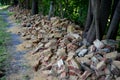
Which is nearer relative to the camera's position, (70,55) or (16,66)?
(70,55)

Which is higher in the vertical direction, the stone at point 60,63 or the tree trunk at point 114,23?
the tree trunk at point 114,23

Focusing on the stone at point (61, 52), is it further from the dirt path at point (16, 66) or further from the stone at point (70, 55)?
the dirt path at point (16, 66)

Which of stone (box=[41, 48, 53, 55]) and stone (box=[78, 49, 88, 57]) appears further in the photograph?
stone (box=[41, 48, 53, 55])

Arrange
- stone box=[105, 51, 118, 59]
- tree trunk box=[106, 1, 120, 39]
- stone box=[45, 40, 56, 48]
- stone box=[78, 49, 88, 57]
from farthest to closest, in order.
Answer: stone box=[45, 40, 56, 48] < tree trunk box=[106, 1, 120, 39] < stone box=[78, 49, 88, 57] < stone box=[105, 51, 118, 59]

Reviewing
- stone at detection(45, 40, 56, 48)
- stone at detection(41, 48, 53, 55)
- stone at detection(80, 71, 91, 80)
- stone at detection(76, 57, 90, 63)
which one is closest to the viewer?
stone at detection(80, 71, 91, 80)

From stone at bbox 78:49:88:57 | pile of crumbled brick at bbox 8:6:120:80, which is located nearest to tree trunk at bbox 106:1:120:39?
pile of crumbled brick at bbox 8:6:120:80

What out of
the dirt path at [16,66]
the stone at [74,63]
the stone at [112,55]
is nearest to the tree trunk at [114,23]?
the stone at [112,55]

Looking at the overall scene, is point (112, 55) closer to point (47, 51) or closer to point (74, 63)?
point (74, 63)

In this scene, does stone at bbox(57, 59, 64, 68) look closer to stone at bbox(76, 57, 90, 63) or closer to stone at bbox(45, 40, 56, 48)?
stone at bbox(76, 57, 90, 63)

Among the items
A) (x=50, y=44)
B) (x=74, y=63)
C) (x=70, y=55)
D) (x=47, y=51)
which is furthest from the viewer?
(x=50, y=44)

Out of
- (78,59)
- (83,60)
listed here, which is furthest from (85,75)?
(78,59)

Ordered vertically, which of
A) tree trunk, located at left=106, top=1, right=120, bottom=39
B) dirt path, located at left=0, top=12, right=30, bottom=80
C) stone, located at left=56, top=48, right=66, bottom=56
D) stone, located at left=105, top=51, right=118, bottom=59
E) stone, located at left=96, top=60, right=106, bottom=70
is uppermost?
tree trunk, located at left=106, top=1, right=120, bottom=39

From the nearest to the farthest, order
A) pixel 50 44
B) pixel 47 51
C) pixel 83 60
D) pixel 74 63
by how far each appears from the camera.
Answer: pixel 74 63 → pixel 83 60 → pixel 47 51 → pixel 50 44

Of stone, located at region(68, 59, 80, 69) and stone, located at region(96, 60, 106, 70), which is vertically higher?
stone, located at region(96, 60, 106, 70)
